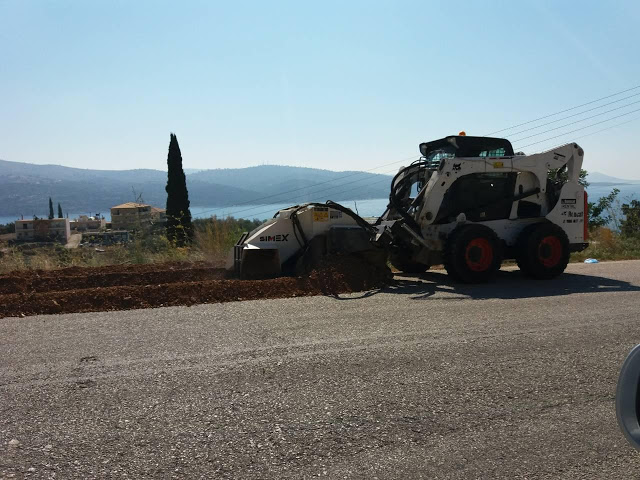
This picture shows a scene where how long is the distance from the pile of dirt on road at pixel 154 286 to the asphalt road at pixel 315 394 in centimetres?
56

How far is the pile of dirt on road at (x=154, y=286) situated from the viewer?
23.5ft

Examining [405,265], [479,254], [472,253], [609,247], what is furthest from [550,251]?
[609,247]

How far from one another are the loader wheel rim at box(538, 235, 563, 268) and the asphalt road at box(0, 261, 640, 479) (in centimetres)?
314

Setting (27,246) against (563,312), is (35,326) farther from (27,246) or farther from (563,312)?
(27,246)

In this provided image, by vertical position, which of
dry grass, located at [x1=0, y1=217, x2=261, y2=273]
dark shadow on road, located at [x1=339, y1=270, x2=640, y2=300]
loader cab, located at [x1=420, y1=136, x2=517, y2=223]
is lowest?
dark shadow on road, located at [x1=339, y1=270, x2=640, y2=300]

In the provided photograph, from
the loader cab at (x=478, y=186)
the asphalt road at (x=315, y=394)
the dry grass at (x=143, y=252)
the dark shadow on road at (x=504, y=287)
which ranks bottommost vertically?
the asphalt road at (x=315, y=394)

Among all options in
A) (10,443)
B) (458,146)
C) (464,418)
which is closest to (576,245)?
(458,146)

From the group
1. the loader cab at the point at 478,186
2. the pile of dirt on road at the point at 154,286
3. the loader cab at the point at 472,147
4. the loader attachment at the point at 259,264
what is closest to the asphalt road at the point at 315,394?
the pile of dirt on road at the point at 154,286

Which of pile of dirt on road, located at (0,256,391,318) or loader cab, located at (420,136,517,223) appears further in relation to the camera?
loader cab, located at (420,136,517,223)

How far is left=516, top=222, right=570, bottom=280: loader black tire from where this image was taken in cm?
979

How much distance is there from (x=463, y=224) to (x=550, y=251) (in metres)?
1.64

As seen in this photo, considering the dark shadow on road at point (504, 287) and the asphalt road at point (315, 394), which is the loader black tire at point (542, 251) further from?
the asphalt road at point (315, 394)

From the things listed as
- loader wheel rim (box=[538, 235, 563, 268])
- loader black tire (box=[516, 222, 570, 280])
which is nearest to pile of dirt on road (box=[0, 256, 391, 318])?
loader black tire (box=[516, 222, 570, 280])

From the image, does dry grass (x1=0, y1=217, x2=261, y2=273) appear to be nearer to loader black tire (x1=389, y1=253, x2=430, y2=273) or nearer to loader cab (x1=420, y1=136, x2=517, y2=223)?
loader black tire (x1=389, y1=253, x2=430, y2=273)
